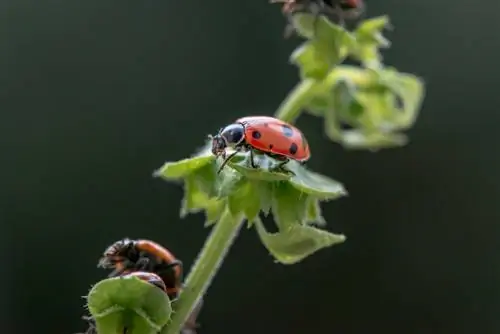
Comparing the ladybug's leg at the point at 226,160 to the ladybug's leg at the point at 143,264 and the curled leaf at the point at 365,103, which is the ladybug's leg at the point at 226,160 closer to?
the ladybug's leg at the point at 143,264

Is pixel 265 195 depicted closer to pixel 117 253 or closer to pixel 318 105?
pixel 117 253

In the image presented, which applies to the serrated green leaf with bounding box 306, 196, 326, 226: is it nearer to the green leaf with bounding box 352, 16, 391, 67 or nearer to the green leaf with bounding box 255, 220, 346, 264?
the green leaf with bounding box 255, 220, 346, 264

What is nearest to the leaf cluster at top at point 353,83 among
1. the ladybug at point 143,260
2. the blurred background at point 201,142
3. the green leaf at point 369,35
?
the green leaf at point 369,35

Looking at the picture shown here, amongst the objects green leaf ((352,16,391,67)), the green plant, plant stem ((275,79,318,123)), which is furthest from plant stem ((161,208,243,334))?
green leaf ((352,16,391,67))

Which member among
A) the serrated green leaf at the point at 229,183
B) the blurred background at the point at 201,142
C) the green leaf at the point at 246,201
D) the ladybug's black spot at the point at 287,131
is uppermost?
the ladybug's black spot at the point at 287,131

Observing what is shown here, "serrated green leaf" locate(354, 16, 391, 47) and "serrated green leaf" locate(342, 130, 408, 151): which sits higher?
"serrated green leaf" locate(354, 16, 391, 47)
